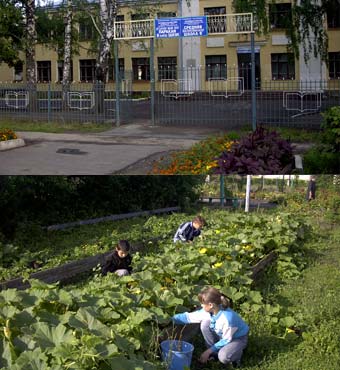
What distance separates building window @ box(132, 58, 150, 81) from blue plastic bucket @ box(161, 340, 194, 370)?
1.02 meters

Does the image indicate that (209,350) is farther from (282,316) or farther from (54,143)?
(54,143)

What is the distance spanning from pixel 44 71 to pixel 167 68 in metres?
0.47

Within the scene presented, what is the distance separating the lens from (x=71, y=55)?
2395 mm

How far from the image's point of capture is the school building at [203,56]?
228 cm

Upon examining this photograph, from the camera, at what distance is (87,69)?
94.8 inches

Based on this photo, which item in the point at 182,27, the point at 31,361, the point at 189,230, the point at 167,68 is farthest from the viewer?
the point at 189,230

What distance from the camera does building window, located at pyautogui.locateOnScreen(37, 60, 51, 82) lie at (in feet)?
7.75

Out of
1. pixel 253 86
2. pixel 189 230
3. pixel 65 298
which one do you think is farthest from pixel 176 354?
pixel 189 230

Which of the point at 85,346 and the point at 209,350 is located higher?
the point at 85,346

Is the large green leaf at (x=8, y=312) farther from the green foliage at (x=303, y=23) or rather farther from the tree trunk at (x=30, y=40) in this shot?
the green foliage at (x=303, y=23)

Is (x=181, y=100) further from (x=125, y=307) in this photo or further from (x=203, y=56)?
(x=125, y=307)

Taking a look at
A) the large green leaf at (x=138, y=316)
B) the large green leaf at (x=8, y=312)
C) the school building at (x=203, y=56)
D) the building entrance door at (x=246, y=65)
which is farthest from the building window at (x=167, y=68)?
A: the large green leaf at (x=8, y=312)

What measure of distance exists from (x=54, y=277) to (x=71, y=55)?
185 cm

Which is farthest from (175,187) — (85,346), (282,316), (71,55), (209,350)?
(85,346)
